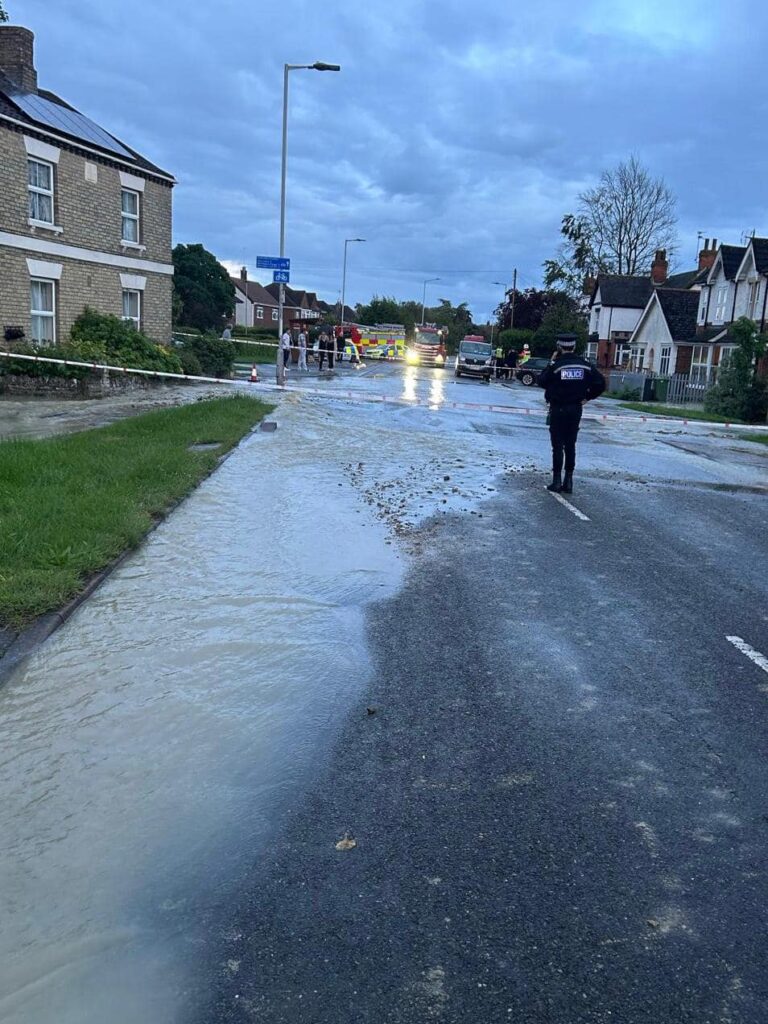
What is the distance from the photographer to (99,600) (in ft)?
19.6

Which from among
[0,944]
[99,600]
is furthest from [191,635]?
[0,944]

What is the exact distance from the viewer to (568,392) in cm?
1102

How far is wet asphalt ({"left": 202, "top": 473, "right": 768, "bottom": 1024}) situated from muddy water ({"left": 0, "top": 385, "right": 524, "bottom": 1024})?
157 mm

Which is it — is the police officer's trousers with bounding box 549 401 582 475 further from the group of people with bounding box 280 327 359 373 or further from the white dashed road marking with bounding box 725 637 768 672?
the group of people with bounding box 280 327 359 373

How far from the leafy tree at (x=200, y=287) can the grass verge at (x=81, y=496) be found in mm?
68439

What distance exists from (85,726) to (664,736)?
2859 millimetres

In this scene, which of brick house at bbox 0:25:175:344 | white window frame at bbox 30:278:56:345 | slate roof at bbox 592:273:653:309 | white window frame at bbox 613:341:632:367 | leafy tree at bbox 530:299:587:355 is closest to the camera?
brick house at bbox 0:25:175:344

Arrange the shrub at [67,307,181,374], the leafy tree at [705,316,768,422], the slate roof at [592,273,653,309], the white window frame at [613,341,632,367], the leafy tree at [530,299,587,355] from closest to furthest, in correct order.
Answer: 1. the shrub at [67,307,181,374]
2. the leafy tree at [705,316,768,422]
3. the white window frame at [613,341,632,367]
4. the slate roof at [592,273,653,309]
5. the leafy tree at [530,299,587,355]

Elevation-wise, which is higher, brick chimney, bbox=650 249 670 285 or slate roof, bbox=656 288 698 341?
brick chimney, bbox=650 249 670 285

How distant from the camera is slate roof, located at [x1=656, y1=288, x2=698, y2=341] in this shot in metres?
52.2

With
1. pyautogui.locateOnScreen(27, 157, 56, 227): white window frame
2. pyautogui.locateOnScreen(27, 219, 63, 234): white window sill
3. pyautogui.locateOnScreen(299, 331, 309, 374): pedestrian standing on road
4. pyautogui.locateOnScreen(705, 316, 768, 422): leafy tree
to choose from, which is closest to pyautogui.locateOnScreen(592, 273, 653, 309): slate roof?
pyautogui.locateOnScreen(299, 331, 309, 374): pedestrian standing on road

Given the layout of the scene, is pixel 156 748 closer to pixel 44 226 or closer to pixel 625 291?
pixel 44 226

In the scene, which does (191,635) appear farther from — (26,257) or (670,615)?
(26,257)

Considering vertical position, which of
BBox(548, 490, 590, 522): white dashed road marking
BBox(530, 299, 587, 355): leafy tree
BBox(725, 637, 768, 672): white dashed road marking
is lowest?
BBox(725, 637, 768, 672): white dashed road marking
